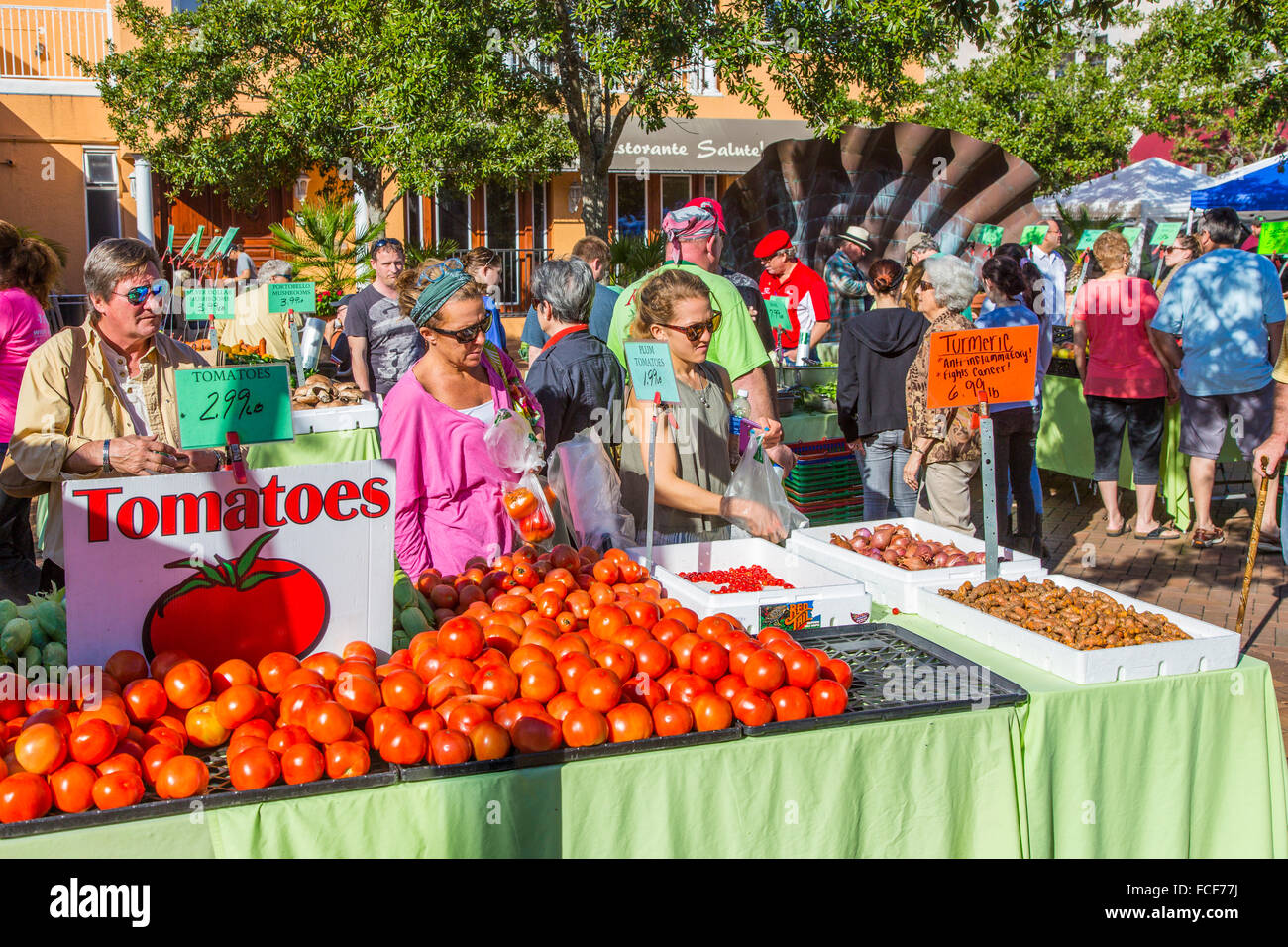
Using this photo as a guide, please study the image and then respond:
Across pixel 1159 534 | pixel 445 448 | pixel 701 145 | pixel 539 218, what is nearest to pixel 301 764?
pixel 445 448

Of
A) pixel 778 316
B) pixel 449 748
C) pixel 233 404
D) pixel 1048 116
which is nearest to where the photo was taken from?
pixel 449 748

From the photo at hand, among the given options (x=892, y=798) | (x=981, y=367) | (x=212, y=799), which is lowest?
(x=892, y=798)

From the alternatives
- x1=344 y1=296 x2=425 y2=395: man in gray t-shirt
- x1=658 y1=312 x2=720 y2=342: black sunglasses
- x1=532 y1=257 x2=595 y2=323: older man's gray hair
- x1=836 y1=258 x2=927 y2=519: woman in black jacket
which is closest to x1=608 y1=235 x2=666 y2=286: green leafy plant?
x1=344 y1=296 x2=425 y2=395: man in gray t-shirt

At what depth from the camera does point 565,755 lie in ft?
7.27

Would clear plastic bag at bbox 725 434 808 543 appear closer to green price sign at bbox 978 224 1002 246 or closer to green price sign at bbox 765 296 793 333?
green price sign at bbox 765 296 793 333

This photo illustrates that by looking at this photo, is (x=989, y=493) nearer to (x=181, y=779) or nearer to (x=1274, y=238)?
(x=181, y=779)

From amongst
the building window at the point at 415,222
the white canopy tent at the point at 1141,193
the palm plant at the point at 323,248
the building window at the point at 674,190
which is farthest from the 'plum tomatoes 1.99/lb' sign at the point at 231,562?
the building window at the point at 674,190

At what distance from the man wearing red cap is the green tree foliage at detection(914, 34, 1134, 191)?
13.8 m

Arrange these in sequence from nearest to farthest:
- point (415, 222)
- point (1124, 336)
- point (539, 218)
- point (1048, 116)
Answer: point (1124, 336)
point (1048, 116)
point (415, 222)
point (539, 218)

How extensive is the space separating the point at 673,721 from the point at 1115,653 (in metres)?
1.14
